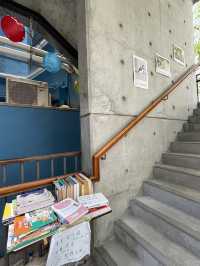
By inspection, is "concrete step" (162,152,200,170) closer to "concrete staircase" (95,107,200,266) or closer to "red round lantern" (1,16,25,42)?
"concrete staircase" (95,107,200,266)

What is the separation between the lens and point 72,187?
1.64 meters

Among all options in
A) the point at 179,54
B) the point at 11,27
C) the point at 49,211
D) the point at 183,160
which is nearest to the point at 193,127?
the point at 183,160

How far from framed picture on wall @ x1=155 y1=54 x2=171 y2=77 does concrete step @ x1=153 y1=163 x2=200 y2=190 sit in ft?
4.92

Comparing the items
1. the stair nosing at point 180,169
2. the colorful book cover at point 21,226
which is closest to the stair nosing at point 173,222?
the stair nosing at point 180,169

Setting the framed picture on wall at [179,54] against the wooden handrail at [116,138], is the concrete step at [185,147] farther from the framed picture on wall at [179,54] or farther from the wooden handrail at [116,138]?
the framed picture on wall at [179,54]

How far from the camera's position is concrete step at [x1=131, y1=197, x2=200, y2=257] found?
1.52 metres

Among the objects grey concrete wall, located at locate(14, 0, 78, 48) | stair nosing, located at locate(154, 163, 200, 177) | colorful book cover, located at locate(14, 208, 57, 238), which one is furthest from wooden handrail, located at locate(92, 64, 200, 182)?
grey concrete wall, located at locate(14, 0, 78, 48)

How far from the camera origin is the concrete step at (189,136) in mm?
2818

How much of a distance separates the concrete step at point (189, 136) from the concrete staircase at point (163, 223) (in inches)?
10.3

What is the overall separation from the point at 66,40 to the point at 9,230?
2.62 m

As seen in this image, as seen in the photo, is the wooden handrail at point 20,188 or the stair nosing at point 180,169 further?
the stair nosing at point 180,169

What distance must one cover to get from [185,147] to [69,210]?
2078 millimetres

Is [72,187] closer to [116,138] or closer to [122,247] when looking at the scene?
[116,138]

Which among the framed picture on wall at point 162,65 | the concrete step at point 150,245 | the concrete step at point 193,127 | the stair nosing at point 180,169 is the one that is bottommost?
the concrete step at point 150,245
